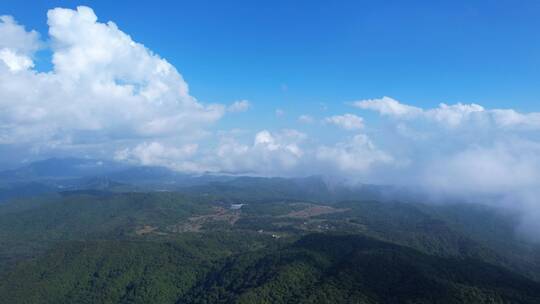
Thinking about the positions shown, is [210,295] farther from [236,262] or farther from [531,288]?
[531,288]

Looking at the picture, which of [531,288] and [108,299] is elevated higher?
[531,288]

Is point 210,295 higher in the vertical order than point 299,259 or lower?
lower

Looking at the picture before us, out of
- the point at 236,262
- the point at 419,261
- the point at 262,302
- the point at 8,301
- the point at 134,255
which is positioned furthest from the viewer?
the point at 134,255

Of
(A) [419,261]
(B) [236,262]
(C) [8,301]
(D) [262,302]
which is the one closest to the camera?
(D) [262,302]

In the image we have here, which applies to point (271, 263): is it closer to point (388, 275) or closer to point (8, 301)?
point (388, 275)

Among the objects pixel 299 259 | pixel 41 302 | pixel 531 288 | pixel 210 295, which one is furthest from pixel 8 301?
pixel 531 288

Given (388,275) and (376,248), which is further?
(376,248)

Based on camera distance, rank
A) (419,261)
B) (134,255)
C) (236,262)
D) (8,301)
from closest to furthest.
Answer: (419,261)
(8,301)
(236,262)
(134,255)

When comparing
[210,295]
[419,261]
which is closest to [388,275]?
[419,261]

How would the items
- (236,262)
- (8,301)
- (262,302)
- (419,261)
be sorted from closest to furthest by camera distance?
(262,302) → (419,261) → (8,301) → (236,262)
